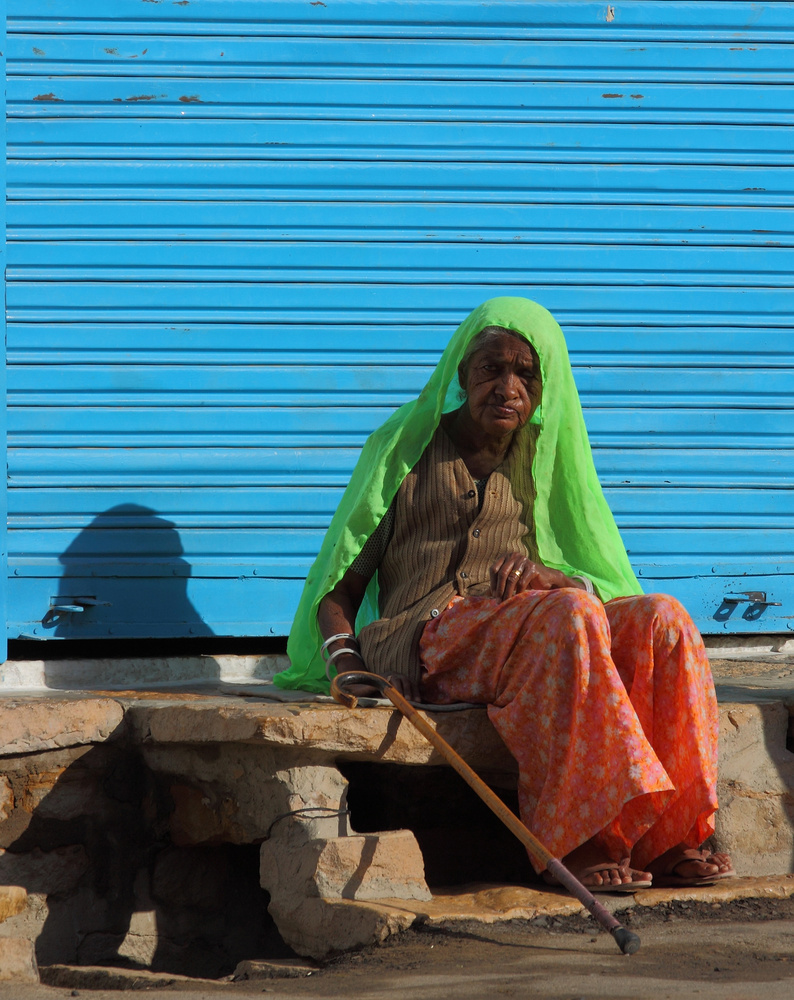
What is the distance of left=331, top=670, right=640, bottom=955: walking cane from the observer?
7.32ft

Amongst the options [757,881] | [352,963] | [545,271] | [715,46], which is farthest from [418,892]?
[715,46]

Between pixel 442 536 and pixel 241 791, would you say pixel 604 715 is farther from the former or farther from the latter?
pixel 241 791

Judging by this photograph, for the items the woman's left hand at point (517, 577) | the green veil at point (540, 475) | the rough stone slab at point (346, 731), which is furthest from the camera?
the green veil at point (540, 475)

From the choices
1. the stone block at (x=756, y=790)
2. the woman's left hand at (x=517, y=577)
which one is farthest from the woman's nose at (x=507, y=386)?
the stone block at (x=756, y=790)

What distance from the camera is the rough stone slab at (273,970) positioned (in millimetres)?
2482

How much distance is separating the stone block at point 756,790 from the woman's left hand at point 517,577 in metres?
0.67

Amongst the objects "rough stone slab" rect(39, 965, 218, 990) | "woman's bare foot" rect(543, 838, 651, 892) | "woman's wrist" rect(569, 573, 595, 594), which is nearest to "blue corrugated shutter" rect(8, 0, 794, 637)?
"woman's wrist" rect(569, 573, 595, 594)

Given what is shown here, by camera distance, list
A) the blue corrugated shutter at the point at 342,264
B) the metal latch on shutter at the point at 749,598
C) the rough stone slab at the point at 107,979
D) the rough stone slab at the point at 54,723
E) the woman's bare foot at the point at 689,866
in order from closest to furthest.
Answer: the rough stone slab at the point at 107,979 → the woman's bare foot at the point at 689,866 → the rough stone slab at the point at 54,723 → the blue corrugated shutter at the point at 342,264 → the metal latch on shutter at the point at 749,598

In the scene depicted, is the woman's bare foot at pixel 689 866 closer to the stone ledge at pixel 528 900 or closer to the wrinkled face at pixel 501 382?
the stone ledge at pixel 528 900

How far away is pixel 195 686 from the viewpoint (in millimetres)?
3996

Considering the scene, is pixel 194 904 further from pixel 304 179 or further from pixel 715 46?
pixel 715 46

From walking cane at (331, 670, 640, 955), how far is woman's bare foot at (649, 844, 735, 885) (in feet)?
1.29

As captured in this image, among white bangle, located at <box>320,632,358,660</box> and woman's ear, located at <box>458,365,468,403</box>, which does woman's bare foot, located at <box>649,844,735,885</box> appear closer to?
white bangle, located at <box>320,632,358,660</box>

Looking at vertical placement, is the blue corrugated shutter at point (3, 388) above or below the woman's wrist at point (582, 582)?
above
